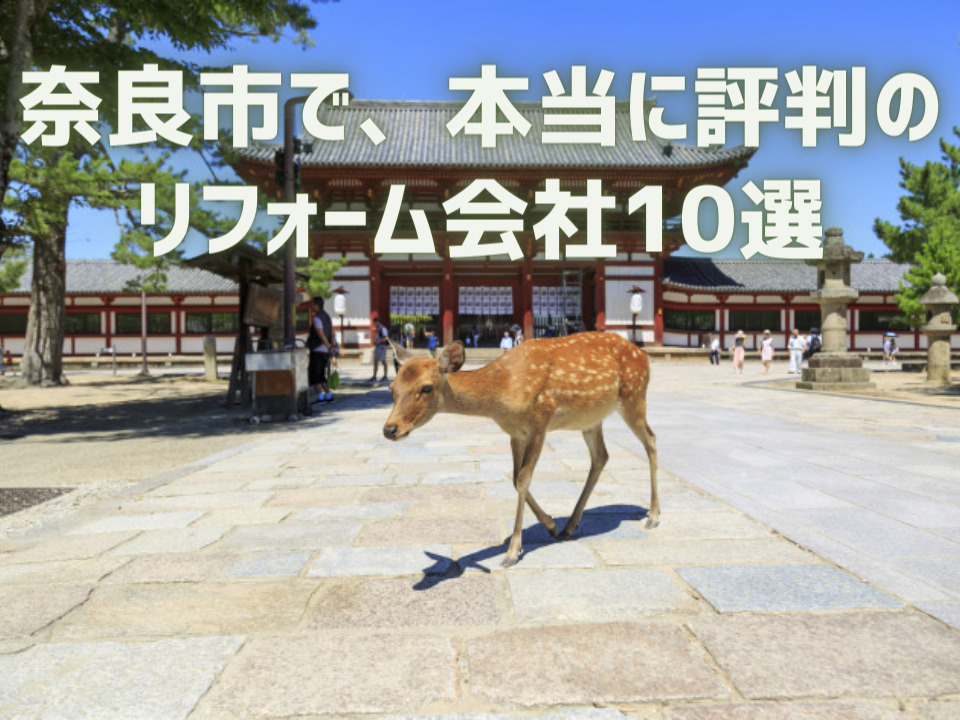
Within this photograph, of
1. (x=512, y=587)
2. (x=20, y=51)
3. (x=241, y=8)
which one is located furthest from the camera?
(x=241, y=8)

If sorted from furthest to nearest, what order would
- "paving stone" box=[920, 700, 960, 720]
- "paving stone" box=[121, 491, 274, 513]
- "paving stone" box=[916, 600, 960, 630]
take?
"paving stone" box=[121, 491, 274, 513]
"paving stone" box=[916, 600, 960, 630]
"paving stone" box=[920, 700, 960, 720]

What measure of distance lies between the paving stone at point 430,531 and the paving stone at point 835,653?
145 centimetres

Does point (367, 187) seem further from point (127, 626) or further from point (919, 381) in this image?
point (127, 626)

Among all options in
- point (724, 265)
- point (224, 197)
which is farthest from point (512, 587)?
point (724, 265)

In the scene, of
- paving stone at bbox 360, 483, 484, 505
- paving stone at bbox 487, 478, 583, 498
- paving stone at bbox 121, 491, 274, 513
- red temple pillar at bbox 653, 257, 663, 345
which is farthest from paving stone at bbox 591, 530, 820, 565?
red temple pillar at bbox 653, 257, 663, 345

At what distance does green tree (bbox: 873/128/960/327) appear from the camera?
67.6 feet

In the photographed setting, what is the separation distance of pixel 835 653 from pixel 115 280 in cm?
3361

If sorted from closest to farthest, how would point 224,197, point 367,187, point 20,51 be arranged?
point 20,51 → point 224,197 → point 367,187

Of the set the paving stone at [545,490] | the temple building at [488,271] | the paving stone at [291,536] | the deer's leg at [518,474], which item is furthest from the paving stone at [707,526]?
the temple building at [488,271]

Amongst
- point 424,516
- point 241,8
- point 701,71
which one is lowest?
point 424,516

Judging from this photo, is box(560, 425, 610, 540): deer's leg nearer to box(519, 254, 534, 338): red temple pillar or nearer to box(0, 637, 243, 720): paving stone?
box(0, 637, 243, 720): paving stone

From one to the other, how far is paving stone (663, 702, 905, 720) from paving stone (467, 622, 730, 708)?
6cm

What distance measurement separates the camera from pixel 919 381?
1681cm

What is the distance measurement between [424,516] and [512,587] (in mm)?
1320
